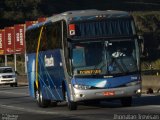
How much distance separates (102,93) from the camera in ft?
76.5

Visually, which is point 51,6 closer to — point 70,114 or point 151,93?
point 151,93

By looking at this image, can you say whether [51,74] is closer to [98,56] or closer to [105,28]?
[98,56]

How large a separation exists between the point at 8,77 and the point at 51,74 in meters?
29.5

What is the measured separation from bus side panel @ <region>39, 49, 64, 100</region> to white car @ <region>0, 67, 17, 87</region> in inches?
1070

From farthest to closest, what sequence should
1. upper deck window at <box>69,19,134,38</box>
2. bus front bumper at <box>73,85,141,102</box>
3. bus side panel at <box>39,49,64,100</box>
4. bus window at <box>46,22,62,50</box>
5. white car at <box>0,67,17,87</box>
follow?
white car at <box>0,67,17,87</box>, bus side panel at <box>39,49,64,100</box>, bus window at <box>46,22,62,50</box>, upper deck window at <box>69,19,134,38</box>, bus front bumper at <box>73,85,141,102</box>

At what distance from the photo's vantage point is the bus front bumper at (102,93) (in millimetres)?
23266

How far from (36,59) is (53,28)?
10.4 ft

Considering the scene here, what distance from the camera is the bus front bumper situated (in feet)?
76.3

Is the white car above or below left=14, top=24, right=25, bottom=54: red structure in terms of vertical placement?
below

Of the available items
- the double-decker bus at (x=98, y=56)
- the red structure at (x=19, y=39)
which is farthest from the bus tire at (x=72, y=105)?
the red structure at (x=19, y=39)

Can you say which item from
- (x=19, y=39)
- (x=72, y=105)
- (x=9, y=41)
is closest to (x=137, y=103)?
(x=72, y=105)

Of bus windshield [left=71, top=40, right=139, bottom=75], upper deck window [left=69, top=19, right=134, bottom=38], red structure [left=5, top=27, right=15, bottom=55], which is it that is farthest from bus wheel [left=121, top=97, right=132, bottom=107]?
red structure [left=5, top=27, right=15, bottom=55]

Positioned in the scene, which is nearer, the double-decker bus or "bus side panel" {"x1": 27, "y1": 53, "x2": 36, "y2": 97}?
the double-decker bus

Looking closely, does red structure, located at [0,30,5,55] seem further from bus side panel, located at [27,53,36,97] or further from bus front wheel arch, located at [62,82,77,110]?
bus front wheel arch, located at [62,82,77,110]
